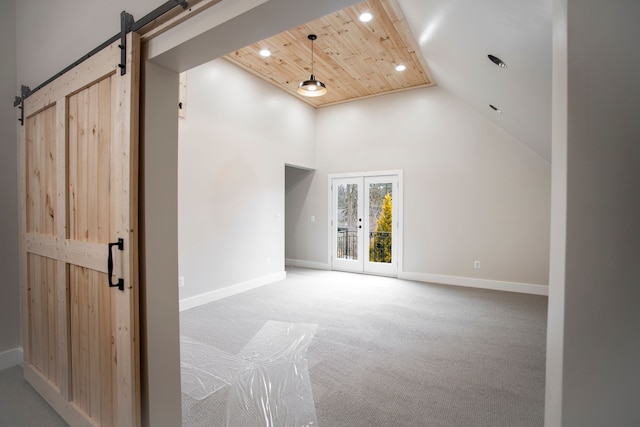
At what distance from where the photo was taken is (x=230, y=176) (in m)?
4.59

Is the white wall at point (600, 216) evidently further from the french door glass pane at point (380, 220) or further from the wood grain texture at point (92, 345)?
the french door glass pane at point (380, 220)

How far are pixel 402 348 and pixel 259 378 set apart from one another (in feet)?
4.58

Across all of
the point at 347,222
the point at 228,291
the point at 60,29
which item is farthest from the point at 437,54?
the point at 228,291

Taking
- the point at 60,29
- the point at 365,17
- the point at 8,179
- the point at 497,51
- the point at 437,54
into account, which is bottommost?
the point at 8,179

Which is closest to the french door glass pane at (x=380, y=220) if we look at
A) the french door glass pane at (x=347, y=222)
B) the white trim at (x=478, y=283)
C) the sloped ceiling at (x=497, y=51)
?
the french door glass pane at (x=347, y=222)

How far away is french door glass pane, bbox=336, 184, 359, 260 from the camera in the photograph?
6273 millimetres

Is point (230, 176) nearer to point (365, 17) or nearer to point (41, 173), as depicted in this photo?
point (41, 173)

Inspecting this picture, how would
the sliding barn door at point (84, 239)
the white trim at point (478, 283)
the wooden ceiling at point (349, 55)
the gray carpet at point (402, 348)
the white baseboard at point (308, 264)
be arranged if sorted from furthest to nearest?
the white baseboard at point (308, 264)
the white trim at point (478, 283)
the wooden ceiling at point (349, 55)
the gray carpet at point (402, 348)
the sliding barn door at point (84, 239)

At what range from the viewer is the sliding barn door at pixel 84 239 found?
4.66 feet

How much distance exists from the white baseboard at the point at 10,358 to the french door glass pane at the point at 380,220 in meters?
5.11

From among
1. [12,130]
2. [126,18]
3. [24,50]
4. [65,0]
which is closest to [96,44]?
[126,18]

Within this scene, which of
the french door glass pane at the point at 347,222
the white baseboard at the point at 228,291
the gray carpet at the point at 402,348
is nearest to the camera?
the gray carpet at the point at 402,348

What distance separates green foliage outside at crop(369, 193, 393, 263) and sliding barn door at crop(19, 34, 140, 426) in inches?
196

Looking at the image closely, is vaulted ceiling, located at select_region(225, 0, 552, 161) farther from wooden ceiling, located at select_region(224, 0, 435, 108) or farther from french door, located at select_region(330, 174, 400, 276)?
french door, located at select_region(330, 174, 400, 276)
